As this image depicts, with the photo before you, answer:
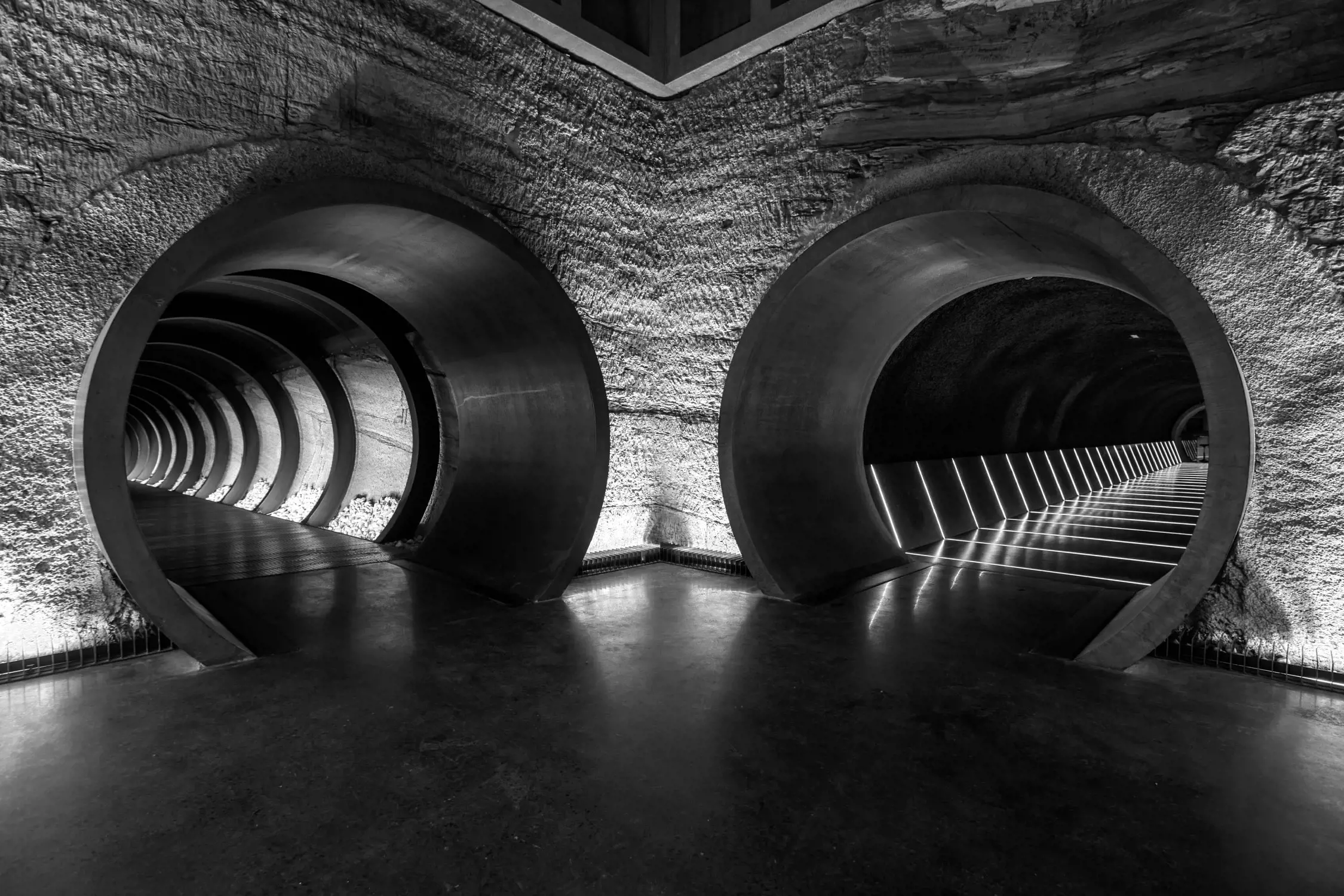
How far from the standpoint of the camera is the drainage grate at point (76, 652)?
11.9 ft

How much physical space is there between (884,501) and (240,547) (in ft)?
22.8

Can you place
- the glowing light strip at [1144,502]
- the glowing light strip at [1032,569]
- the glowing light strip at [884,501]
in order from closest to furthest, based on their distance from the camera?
the glowing light strip at [1032,569]
the glowing light strip at [884,501]
the glowing light strip at [1144,502]

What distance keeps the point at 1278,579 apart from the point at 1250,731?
1010 mm

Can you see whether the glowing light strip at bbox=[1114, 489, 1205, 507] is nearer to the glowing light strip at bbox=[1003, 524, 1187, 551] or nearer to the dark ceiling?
the dark ceiling

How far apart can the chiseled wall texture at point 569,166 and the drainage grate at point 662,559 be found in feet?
5.78

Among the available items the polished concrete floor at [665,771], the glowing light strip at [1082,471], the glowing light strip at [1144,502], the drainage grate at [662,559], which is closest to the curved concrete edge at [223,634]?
the polished concrete floor at [665,771]

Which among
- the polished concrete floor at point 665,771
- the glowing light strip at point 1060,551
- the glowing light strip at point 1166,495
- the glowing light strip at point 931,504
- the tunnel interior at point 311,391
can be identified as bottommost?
the polished concrete floor at point 665,771

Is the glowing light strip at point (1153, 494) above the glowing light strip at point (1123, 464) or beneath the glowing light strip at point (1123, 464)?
beneath

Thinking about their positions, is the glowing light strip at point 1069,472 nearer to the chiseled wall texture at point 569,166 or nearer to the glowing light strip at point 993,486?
the glowing light strip at point 993,486

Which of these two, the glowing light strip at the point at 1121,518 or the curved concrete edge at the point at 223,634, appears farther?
the glowing light strip at the point at 1121,518

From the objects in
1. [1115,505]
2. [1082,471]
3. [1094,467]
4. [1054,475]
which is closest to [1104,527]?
[1115,505]

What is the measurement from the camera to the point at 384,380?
27.6 feet

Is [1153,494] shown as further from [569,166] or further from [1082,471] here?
[569,166]

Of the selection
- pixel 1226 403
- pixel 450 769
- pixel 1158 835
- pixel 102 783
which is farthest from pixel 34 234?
pixel 1226 403
